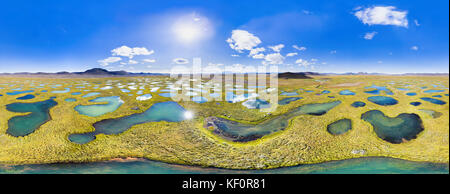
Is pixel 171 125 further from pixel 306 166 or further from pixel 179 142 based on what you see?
pixel 306 166

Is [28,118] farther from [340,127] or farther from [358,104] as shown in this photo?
[358,104]

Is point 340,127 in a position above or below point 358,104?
below

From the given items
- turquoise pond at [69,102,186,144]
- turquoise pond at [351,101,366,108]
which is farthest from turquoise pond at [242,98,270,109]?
turquoise pond at [351,101,366,108]

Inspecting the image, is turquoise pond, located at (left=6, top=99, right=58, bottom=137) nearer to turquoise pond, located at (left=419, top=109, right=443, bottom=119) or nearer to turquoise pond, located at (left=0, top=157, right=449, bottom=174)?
turquoise pond, located at (left=0, top=157, right=449, bottom=174)

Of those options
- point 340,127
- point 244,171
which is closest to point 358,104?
point 340,127

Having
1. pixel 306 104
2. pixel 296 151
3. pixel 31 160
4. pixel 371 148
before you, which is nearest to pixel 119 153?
pixel 31 160

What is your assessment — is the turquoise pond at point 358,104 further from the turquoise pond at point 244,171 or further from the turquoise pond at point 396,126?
the turquoise pond at point 244,171
